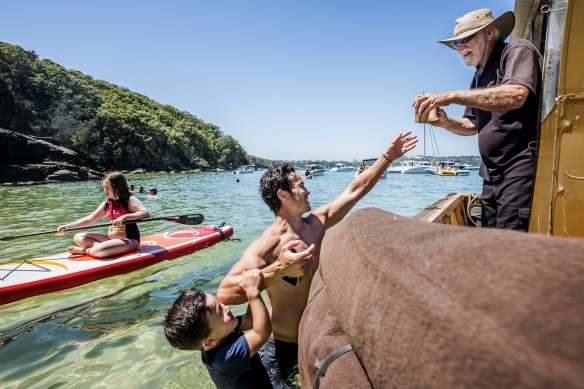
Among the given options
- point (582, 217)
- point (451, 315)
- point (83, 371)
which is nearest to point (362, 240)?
point (451, 315)

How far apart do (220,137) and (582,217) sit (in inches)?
4755

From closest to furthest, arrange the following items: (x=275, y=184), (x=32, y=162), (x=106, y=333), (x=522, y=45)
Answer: (x=522, y=45)
(x=275, y=184)
(x=106, y=333)
(x=32, y=162)

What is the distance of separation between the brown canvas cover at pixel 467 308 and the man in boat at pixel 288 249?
1309 mm

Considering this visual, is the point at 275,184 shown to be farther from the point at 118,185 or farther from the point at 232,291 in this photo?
the point at 118,185

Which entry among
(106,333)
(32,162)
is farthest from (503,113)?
(32,162)

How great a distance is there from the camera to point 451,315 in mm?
522

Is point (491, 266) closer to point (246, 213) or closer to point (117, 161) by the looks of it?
point (246, 213)

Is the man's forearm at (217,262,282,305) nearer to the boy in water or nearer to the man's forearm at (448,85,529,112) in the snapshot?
the boy in water

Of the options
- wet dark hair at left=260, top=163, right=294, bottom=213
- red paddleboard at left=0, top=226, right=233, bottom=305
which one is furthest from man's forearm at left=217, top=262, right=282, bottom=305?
red paddleboard at left=0, top=226, right=233, bottom=305

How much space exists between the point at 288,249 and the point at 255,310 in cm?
44

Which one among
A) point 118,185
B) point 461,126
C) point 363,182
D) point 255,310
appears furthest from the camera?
point 118,185

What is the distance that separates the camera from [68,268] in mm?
6281

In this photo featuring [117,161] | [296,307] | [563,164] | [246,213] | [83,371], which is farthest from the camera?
A: [117,161]

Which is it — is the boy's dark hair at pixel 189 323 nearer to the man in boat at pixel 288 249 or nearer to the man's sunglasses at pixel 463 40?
the man in boat at pixel 288 249
